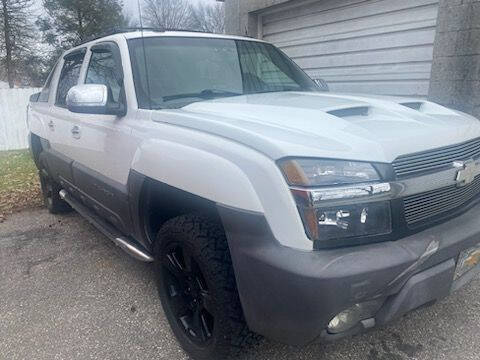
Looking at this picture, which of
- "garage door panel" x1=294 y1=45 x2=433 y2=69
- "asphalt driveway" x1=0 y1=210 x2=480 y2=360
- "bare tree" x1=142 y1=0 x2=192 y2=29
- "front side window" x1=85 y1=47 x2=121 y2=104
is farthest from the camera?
"garage door panel" x1=294 y1=45 x2=433 y2=69

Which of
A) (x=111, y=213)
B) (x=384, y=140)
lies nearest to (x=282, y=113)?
(x=384, y=140)

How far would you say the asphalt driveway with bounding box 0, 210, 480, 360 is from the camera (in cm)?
241

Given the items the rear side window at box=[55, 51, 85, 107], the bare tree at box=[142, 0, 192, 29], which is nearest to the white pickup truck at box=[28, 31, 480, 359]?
the bare tree at box=[142, 0, 192, 29]

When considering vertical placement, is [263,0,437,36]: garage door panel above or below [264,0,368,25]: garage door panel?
below

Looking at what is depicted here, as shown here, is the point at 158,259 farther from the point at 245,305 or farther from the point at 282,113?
the point at 282,113

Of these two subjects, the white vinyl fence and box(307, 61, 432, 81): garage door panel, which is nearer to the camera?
box(307, 61, 432, 81): garage door panel

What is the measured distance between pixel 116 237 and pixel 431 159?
2169 millimetres

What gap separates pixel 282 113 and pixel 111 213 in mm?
1575

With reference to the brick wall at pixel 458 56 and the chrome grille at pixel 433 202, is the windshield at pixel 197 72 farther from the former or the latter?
the brick wall at pixel 458 56

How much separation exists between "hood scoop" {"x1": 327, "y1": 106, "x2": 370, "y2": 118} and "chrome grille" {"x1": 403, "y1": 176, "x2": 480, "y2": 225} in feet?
1.95

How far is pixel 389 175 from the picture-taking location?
176 centimetres

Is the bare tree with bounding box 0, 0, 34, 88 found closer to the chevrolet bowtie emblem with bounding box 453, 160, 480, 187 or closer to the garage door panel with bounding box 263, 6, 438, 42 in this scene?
the garage door panel with bounding box 263, 6, 438, 42

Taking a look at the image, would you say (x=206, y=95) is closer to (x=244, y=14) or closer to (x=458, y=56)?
(x=458, y=56)

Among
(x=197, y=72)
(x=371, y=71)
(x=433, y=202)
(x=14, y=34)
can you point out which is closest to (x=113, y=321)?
(x=197, y=72)
